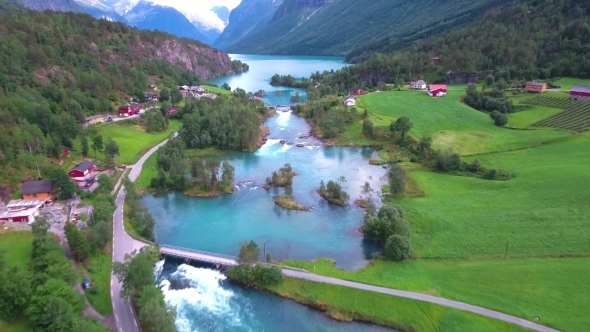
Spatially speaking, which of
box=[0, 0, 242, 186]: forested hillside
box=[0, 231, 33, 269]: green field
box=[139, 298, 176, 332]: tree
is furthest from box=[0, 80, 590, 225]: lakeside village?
box=[139, 298, 176, 332]: tree

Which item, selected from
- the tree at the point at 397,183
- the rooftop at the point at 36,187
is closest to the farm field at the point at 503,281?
the tree at the point at 397,183

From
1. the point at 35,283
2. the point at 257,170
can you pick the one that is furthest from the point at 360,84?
the point at 35,283

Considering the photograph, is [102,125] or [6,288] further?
[102,125]

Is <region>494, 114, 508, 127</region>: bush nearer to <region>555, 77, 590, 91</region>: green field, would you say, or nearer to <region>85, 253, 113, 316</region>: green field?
<region>555, 77, 590, 91</region>: green field

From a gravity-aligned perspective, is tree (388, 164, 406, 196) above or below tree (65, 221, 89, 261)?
below

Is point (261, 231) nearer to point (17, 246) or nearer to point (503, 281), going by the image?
point (17, 246)

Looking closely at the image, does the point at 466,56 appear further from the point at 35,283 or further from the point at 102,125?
the point at 35,283

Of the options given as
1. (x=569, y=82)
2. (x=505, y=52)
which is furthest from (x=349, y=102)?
(x=569, y=82)
